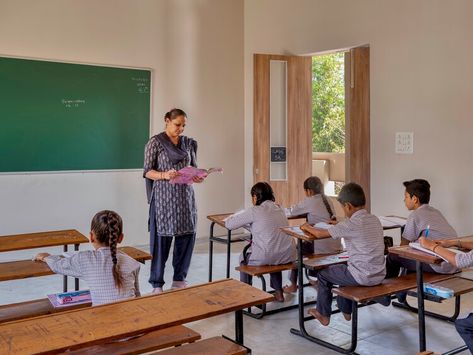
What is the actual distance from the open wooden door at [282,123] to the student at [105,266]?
13.3ft

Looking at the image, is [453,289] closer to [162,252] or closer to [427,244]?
[427,244]

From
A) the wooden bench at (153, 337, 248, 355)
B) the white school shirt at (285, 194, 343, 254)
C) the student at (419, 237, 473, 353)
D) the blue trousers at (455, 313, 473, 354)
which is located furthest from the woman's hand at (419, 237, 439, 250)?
the white school shirt at (285, 194, 343, 254)

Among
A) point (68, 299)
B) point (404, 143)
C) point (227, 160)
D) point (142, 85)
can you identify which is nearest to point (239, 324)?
point (68, 299)

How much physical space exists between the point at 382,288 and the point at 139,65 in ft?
13.2

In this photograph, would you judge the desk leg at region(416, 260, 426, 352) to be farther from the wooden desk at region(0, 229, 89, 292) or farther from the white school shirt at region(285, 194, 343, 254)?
the wooden desk at region(0, 229, 89, 292)

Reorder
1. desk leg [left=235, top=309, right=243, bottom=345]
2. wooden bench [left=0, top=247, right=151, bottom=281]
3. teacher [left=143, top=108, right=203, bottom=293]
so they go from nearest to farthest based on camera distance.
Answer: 1. desk leg [left=235, top=309, right=243, bottom=345]
2. wooden bench [left=0, top=247, right=151, bottom=281]
3. teacher [left=143, top=108, right=203, bottom=293]

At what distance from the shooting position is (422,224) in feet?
10.9

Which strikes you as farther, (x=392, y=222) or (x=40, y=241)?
(x=392, y=222)

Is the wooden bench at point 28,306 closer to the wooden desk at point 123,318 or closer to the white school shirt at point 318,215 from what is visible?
the wooden desk at point 123,318

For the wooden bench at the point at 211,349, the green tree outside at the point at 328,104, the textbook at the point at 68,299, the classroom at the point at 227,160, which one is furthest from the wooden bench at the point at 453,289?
the green tree outside at the point at 328,104

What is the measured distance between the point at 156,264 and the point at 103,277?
177cm

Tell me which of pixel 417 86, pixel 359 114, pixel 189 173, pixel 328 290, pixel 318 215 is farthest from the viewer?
pixel 359 114

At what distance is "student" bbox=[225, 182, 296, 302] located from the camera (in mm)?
3588

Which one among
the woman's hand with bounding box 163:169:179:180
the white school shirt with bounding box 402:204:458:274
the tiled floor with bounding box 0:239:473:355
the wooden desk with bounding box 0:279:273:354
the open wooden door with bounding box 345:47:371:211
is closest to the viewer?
the wooden desk with bounding box 0:279:273:354
